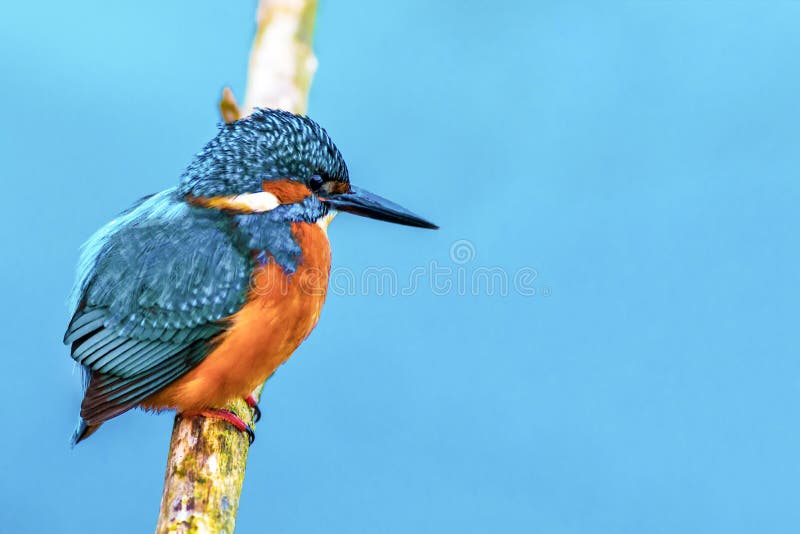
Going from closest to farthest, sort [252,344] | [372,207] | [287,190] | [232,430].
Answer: [232,430]
[252,344]
[287,190]
[372,207]

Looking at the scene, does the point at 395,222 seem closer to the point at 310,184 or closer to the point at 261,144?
the point at 310,184

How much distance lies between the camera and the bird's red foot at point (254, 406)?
1783 millimetres

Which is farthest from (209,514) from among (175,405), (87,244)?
(87,244)

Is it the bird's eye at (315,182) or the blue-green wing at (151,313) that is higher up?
the bird's eye at (315,182)

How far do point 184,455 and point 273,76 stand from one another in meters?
1.01

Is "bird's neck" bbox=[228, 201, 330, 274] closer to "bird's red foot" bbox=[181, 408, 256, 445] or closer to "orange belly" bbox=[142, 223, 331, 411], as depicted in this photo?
"orange belly" bbox=[142, 223, 331, 411]

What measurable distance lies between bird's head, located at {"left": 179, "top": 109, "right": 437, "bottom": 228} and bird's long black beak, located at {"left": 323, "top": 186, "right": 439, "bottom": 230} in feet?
0.23

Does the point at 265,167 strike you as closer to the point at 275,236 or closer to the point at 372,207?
the point at 275,236

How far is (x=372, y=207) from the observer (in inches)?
75.0

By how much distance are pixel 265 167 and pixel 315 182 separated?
124 millimetres

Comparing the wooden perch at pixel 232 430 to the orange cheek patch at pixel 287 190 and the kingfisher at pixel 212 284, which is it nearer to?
the kingfisher at pixel 212 284

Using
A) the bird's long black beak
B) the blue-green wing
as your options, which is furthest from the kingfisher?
the bird's long black beak

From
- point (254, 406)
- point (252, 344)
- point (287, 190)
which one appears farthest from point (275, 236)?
point (254, 406)

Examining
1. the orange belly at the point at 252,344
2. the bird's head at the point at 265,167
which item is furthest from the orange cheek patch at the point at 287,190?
the orange belly at the point at 252,344
